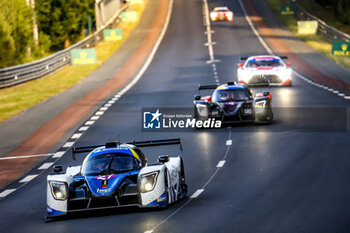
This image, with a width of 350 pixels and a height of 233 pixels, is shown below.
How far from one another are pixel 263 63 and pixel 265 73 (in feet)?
4.80

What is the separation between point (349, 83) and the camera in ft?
150

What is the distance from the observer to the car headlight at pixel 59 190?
53.0 ft

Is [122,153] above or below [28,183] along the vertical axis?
above

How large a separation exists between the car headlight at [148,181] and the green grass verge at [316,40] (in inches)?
1629

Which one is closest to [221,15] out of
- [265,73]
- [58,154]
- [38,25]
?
[38,25]

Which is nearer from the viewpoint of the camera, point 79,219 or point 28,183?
point 79,219

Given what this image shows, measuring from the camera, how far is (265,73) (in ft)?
142

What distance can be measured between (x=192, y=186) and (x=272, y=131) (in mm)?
8970

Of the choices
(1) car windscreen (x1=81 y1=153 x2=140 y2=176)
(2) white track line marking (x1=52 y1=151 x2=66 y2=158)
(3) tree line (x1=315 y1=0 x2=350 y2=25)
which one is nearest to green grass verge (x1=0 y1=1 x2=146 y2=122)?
(2) white track line marking (x1=52 y1=151 x2=66 y2=158)

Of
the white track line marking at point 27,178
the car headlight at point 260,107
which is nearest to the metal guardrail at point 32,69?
the car headlight at point 260,107

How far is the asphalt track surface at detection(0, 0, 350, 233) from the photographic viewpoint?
14562 mm

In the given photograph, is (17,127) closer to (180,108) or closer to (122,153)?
(180,108)

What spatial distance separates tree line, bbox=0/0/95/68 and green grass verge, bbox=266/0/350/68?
21053 mm

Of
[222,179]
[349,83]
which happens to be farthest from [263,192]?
[349,83]
